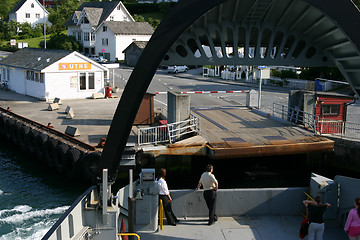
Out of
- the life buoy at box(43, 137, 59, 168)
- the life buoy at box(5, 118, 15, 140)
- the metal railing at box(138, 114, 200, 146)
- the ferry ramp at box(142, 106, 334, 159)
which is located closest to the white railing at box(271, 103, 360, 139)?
the ferry ramp at box(142, 106, 334, 159)

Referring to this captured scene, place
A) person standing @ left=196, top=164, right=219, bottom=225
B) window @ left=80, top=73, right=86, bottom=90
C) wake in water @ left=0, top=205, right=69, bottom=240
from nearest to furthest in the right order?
person standing @ left=196, top=164, right=219, bottom=225
wake in water @ left=0, top=205, right=69, bottom=240
window @ left=80, top=73, right=86, bottom=90

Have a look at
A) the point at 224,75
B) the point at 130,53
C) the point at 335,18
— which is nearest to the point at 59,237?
the point at 335,18

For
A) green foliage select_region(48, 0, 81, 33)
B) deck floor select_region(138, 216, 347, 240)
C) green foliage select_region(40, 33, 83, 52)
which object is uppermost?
green foliage select_region(48, 0, 81, 33)

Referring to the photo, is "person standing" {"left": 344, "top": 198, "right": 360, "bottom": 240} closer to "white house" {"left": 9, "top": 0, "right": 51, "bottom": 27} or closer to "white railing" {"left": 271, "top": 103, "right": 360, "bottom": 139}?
"white railing" {"left": 271, "top": 103, "right": 360, "bottom": 139}

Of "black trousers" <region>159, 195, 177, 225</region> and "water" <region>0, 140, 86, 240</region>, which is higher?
"black trousers" <region>159, 195, 177, 225</region>

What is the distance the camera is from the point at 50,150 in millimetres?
22453

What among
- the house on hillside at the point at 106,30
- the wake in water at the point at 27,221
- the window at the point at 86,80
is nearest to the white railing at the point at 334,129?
the wake in water at the point at 27,221

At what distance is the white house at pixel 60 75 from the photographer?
114 feet

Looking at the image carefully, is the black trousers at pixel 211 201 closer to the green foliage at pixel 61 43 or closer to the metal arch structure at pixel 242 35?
the metal arch structure at pixel 242 35

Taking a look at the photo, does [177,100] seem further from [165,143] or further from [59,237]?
[59,237]

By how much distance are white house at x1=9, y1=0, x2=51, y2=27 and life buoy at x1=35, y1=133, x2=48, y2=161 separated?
291ft

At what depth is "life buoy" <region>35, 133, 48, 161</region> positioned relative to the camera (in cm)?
2317

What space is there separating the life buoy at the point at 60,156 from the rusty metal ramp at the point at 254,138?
255 inches

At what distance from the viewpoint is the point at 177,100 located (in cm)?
2072
